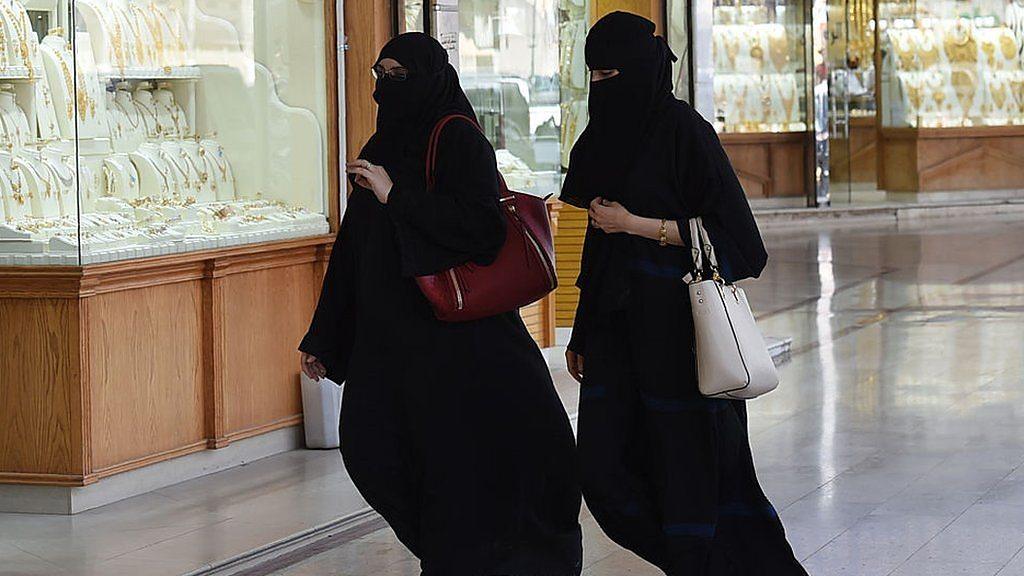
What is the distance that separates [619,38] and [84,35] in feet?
8.48

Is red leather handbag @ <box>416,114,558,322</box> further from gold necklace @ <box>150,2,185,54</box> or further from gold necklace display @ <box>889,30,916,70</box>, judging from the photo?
gold necklace display @ <box>889,30,916,70</box>

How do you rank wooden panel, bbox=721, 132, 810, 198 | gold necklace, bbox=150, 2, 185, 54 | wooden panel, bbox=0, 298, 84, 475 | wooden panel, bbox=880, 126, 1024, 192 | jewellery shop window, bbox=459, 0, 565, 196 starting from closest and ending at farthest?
wooden panel, bbox=0, 298, 84, 475 < gold necklace, bbox=150, 2, 185, 54 < jewellery shop window, bbox=459, 0, 565, 196 < wooden panel, bbox=721, 132, 810, 198 < wooden panel, bbox=880, 126, 1024, 192

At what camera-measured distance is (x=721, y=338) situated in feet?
13.0

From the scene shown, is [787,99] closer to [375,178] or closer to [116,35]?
[116,35]

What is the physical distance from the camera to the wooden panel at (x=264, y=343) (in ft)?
21.6

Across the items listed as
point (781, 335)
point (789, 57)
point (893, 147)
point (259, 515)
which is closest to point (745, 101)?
point (789, 57)

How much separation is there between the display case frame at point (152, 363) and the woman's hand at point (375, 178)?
1.94 metres

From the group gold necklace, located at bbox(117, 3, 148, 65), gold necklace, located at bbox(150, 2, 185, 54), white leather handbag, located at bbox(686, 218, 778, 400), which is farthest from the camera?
gold necklace, located at bbox(150, 2, 185, 54)

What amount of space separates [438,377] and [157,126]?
267 cm

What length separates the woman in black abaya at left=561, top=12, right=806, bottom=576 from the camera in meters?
4.07

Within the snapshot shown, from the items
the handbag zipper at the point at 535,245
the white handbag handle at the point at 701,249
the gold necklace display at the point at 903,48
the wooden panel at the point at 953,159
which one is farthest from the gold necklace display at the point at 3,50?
the gold necklace display at the point at 903,48

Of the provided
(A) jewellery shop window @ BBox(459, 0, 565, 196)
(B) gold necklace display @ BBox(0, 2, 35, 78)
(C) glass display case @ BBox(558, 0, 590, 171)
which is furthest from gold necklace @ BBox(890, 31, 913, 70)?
(B) gold necklace display @ BBox(0, 2, 35, 78)

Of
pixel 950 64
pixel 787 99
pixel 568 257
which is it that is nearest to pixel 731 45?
pixel 787 99

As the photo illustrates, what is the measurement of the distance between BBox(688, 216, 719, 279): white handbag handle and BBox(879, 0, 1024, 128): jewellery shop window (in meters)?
18.4
